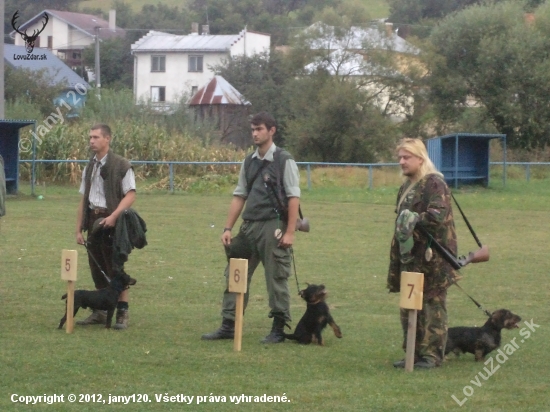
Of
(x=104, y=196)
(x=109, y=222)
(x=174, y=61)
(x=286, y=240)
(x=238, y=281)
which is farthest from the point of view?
(x=174, y=61)

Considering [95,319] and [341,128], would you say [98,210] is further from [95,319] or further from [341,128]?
[341,128]

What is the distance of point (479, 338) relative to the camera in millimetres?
7379

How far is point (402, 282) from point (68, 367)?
8.28ft

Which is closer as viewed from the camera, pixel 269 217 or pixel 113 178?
pixel 269 217

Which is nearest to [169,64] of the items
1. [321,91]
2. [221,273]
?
[321,91]

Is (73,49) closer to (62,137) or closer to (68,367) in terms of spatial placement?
(62,137)

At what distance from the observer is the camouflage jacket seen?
6.69m

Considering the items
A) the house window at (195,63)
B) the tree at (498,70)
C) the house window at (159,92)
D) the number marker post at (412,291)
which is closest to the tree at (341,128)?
the tree at (498,70)

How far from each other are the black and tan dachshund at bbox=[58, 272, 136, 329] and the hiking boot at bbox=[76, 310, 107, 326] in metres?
0.31

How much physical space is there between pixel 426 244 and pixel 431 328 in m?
0.65

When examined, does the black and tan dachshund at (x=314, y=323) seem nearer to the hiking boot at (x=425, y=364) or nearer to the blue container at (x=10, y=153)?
the hiking boot at (x=425, y=364)

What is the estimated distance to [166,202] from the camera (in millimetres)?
25281

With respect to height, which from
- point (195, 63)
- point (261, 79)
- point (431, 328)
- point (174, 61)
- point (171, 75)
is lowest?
point (431, 328)

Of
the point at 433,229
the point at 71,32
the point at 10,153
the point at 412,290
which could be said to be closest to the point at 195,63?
the point at 71,32
